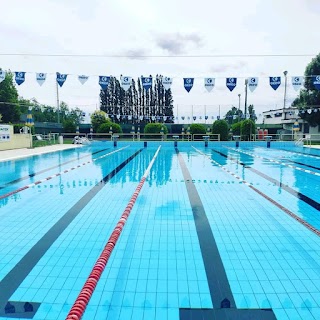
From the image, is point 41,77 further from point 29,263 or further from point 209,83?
point 29,263

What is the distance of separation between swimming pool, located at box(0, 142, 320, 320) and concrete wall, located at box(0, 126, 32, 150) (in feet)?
33.1

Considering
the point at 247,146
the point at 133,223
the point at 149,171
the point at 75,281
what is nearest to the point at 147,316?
the point at 75,281

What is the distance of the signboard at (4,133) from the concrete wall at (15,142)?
0.37 ft

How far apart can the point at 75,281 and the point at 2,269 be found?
2.74ft

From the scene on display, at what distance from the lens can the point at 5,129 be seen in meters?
15.7

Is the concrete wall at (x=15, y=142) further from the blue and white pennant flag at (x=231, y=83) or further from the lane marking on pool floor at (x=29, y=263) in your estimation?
the lane marking on pool floor at (x=29, y=263)

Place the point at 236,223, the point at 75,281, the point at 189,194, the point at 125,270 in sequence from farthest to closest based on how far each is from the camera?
the point at 189,194, the point at 236,223, the point at 125,270, the point at 75,281

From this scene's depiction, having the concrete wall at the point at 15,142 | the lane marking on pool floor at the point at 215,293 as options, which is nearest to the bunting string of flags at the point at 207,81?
the concrete wall at the point at 15,142

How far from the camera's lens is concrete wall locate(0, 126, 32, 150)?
Result: 15893 mm

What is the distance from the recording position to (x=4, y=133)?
1571cm

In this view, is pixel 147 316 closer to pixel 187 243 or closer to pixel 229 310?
pixel 229 310

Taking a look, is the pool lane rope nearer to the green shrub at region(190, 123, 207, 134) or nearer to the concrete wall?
the concrete wall

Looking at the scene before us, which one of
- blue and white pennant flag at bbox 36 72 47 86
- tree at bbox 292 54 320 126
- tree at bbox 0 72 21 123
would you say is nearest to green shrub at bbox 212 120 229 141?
tree at bbox 292 54 320 126

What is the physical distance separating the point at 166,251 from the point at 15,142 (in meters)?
15.9
